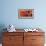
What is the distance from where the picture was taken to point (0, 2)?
4449 millimetres

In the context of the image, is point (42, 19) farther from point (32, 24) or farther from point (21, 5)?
point (21, 5)

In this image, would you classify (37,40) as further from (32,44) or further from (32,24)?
(32,24)

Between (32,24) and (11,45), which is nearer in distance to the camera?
(11,45)

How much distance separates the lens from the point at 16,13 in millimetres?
4484

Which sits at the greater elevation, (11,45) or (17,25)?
(17,25)

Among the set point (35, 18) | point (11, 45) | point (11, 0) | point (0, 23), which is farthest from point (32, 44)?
point (11, 0)

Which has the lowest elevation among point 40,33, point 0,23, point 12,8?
point 40,33

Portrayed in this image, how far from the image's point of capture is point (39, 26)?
14.8 feet

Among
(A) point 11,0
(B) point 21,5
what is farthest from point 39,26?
(A) point 11,0

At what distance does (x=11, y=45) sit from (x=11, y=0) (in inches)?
57.4

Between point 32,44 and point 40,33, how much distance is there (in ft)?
1.32

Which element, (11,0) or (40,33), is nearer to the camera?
(40,33)

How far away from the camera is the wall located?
446 cm

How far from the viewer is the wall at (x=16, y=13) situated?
14.6 feet
